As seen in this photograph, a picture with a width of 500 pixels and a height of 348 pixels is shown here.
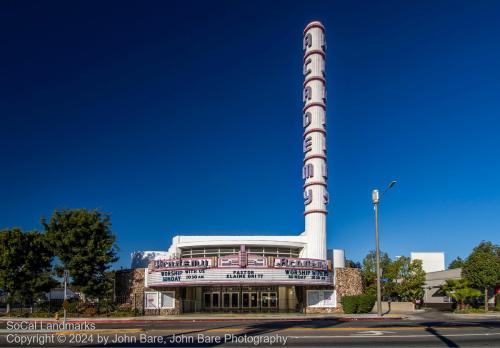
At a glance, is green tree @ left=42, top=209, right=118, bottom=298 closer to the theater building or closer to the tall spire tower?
the theater building

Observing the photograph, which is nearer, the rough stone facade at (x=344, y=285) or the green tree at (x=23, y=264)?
the green tree at (x=23, y=264)

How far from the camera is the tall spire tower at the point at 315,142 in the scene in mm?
49000

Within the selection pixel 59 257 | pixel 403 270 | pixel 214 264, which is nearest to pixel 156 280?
pixel 214 264

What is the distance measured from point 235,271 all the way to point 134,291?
1048cm

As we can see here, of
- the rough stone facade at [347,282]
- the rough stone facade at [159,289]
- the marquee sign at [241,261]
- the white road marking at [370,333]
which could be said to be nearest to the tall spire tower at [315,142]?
the rough stone facade at [347,282]

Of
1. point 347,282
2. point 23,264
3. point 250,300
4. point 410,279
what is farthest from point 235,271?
point 410,279

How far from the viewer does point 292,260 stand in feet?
137

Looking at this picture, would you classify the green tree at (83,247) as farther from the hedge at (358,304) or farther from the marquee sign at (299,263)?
the hedge at (358,304)

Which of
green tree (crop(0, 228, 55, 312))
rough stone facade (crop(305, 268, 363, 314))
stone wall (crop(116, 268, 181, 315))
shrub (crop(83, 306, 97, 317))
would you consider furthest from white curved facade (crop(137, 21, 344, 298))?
green tree (crop(0, 228, 55, 312))

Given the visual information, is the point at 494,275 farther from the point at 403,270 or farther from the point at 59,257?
the point at 59,257

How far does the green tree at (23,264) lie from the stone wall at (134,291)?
19.4 feet

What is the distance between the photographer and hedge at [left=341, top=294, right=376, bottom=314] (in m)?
42.8

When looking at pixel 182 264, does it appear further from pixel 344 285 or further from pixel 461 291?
pixel 461 291

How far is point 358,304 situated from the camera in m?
43.0
